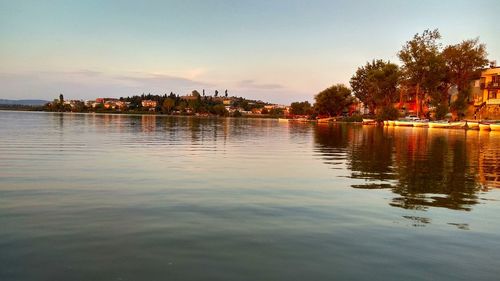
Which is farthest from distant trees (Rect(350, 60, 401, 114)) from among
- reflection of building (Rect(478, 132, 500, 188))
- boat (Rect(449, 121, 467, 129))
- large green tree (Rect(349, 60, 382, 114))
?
reflection of building (Rect(478, 132, 500, 188))

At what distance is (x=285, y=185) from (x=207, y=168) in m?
5.67

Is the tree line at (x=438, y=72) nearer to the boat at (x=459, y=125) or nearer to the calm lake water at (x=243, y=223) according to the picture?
the boat at (x=459, y=125)

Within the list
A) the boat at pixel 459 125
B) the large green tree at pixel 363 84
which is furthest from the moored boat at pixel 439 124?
the large green tree at pixel 363 84

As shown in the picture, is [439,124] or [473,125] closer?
[473,125]

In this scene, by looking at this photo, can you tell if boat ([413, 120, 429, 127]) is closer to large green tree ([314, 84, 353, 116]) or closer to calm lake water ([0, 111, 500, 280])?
large green tree ([314, 84, 353, 116])

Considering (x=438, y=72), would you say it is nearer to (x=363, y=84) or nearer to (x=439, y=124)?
(x=439, y=124)

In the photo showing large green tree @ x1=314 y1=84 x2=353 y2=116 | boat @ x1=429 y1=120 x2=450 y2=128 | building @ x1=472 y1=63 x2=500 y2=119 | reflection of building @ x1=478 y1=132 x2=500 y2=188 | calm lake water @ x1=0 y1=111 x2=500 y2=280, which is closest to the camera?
calm lake water @ x1=0 y1=111 x2=500 y2=280

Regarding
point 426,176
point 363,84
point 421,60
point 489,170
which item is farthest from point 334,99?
point 426,176

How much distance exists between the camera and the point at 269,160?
2536 centimetres

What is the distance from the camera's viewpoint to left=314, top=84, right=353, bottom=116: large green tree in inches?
6447

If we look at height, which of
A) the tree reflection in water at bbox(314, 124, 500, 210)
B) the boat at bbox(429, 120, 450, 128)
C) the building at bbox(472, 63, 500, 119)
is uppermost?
the building at bbox(472, 63, 500, 119)

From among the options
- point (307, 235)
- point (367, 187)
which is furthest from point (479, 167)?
point (307, 235)

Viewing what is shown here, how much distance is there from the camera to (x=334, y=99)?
164 meters

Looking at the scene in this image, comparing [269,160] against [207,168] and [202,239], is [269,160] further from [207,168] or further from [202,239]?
[202,239]
